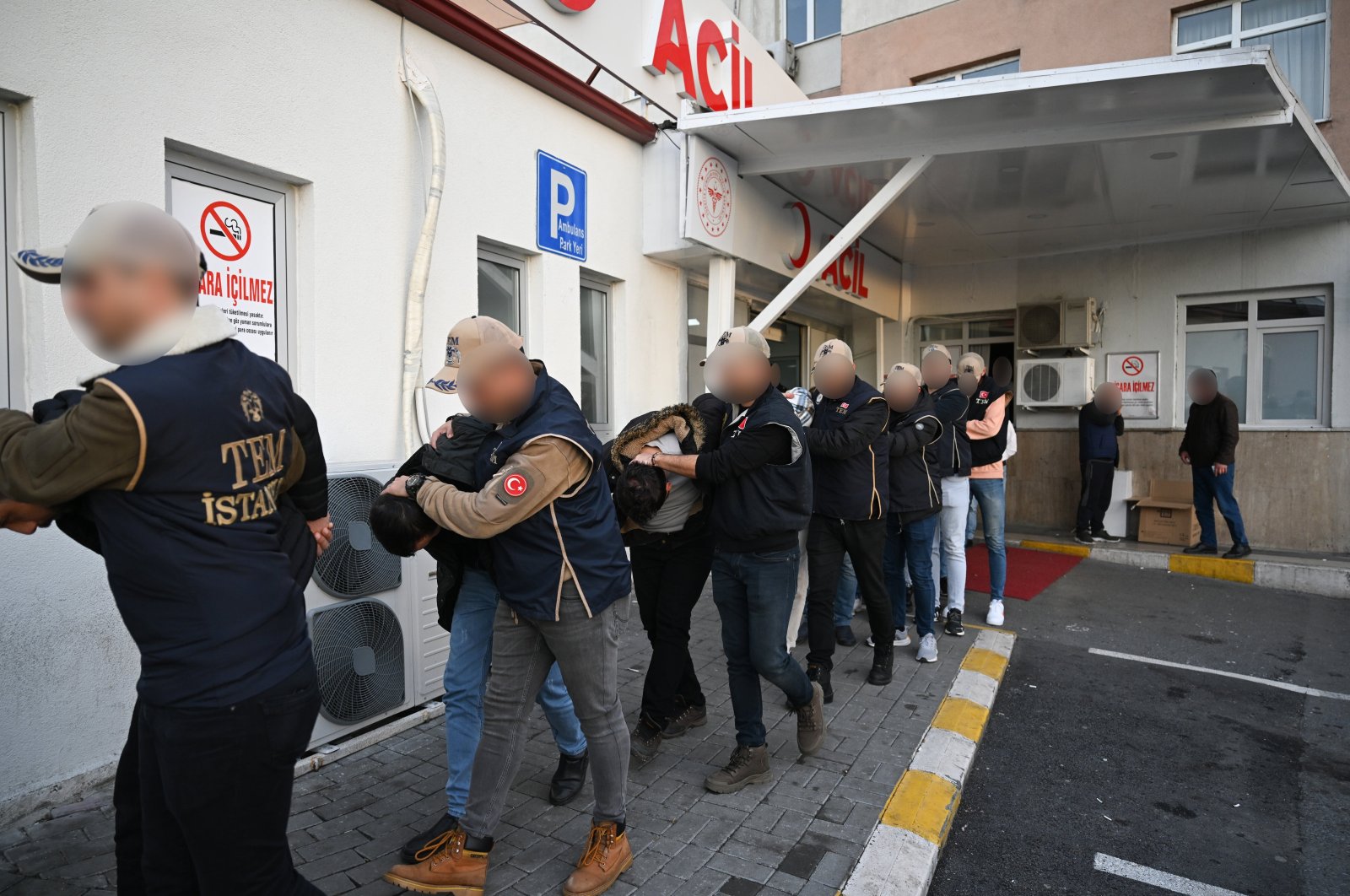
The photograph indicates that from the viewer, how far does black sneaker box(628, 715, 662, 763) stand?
11.8ft

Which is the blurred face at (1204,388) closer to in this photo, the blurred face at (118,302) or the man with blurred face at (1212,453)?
the man with blurred face at (1212,453)

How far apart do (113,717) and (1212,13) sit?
1315cm

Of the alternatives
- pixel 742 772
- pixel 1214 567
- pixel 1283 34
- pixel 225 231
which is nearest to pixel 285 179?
pixel 225 231

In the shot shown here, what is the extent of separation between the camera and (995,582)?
20.0ft

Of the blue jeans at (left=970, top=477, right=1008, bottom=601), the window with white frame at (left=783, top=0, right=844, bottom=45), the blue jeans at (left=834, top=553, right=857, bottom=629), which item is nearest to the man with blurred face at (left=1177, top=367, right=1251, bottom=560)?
the blue jeans at (left=970, top=477, right=1008, bottom=601)

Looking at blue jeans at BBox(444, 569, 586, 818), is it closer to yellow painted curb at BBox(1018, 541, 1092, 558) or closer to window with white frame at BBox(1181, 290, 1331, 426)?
yellow painted curb at BBox(1018, 541, 1092, 558)

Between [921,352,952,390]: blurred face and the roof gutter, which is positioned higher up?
the roof gutter

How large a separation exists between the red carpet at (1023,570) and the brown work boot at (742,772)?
4.25 m

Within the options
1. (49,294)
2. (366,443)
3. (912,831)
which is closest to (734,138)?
(366,443)

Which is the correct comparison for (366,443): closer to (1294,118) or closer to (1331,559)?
(1294,118)

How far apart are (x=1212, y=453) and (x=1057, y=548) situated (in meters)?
1.92

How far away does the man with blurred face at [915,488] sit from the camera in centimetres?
480

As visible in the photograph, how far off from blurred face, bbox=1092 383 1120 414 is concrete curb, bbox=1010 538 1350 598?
1.64 m

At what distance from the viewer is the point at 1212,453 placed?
817 centimetres
